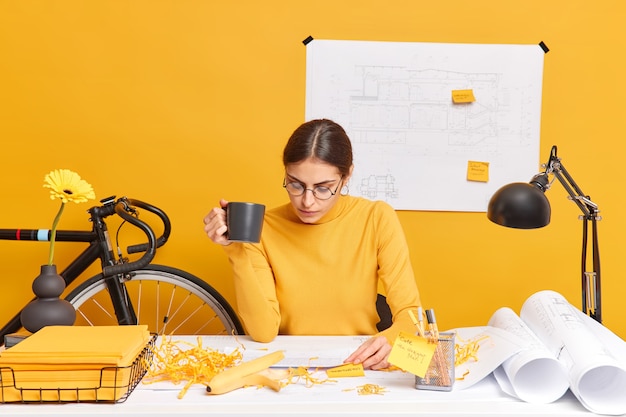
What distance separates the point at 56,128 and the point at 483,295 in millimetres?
1795

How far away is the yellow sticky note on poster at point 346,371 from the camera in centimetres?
128

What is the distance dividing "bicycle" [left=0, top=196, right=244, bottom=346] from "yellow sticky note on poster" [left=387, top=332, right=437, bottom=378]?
3.82ft

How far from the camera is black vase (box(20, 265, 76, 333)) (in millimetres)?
1371

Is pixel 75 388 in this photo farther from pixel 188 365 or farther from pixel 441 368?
pixel 441 368

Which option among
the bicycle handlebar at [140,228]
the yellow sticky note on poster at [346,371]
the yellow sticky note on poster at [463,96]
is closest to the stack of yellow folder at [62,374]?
the yellow sticky note on poster at [346,371]

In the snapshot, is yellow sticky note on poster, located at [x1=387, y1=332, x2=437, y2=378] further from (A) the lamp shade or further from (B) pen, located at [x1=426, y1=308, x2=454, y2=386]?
(A) the lamp shade

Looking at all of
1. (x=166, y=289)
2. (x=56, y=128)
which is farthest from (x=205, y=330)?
(x=56, y=128)

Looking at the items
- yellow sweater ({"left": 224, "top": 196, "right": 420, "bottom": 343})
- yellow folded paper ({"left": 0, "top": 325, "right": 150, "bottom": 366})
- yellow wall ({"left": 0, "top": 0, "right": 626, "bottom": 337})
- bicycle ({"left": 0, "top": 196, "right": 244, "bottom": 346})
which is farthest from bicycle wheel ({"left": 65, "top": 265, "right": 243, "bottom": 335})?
yellow folded paper ({"left": 0, "top": 325, "right": 150, "bottom": 366})

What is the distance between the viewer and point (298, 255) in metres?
1.89

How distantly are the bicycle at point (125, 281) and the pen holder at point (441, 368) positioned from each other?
1.18m

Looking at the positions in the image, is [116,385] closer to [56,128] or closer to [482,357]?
[482,357]

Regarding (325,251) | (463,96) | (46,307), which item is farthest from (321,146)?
(463,96)

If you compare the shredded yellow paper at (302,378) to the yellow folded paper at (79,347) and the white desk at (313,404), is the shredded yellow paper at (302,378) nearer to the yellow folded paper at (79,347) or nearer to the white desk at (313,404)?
the white desk at (313,404)

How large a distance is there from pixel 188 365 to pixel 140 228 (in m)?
0.99
